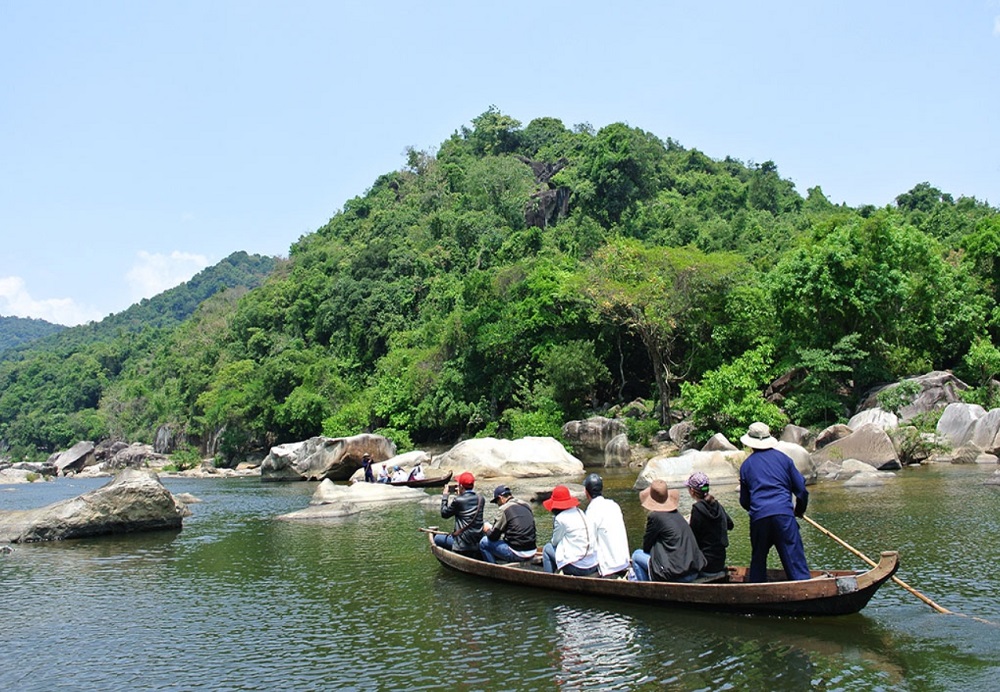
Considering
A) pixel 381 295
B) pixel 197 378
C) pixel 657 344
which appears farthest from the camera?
pixel 197 378

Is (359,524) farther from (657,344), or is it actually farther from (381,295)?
(381,295)

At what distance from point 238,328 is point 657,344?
51.9 metres

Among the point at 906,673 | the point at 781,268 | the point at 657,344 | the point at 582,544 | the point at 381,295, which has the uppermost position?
the point at 381,295

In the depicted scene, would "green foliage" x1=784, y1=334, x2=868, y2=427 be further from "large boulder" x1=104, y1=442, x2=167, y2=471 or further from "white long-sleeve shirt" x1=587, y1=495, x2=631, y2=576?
"large boulder" x1=104, y1=442, x2=167, y2=471

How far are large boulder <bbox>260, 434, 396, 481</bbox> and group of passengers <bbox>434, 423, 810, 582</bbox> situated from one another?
28.4m

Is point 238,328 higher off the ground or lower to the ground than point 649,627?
higher

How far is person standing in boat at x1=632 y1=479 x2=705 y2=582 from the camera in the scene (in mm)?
10836

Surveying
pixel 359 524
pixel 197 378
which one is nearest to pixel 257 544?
pixel 359 524

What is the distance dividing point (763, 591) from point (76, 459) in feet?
273

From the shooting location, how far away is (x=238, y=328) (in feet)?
265

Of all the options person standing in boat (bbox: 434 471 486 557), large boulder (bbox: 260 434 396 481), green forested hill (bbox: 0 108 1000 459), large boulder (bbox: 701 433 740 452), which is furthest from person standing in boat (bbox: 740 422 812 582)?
large boulder (bbox: 260 434 396 481)

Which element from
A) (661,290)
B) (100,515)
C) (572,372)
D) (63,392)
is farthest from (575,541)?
(63,392)

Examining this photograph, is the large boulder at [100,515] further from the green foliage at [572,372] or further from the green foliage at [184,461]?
the green foliage at [184,461]

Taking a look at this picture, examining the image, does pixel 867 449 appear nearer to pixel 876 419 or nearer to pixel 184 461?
pixel 876 419
